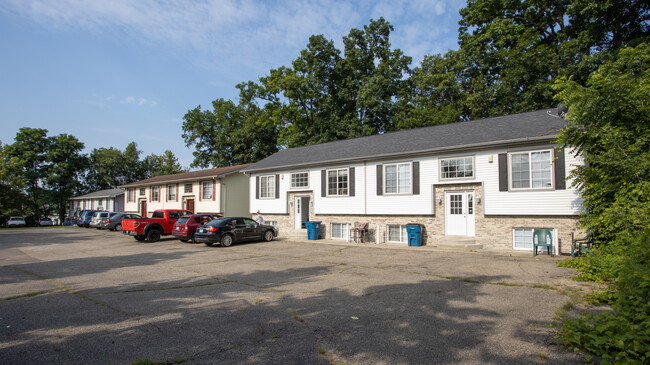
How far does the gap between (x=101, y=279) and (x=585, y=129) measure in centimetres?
1336

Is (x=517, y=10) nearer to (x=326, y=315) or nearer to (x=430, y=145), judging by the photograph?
(x=430, y=145)

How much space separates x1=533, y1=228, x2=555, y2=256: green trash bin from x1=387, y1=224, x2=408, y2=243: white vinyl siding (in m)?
5.51

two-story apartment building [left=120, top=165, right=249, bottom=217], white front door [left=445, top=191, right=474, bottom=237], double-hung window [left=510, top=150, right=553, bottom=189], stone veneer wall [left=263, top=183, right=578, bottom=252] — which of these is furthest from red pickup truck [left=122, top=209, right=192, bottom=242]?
double-hung window [left=510, top=150, right=553, bottom=189]

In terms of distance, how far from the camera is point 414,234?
52.3 ft

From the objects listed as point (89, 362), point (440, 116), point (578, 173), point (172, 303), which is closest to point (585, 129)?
point (578, 173)

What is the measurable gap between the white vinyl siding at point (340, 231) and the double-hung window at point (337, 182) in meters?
1.68

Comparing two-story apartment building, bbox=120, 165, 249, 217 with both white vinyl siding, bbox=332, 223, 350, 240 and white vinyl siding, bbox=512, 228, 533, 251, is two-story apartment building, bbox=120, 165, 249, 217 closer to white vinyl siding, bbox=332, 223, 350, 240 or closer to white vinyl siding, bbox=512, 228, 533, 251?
white vinyl siding, bbox=332, 223, 350, 240

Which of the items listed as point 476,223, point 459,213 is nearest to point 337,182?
point 459,213

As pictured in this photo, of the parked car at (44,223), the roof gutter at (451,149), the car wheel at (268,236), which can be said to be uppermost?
the roof gutter at (451,149)

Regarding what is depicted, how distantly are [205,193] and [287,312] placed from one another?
24964mm

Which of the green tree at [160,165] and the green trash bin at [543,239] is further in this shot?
the green tree at [160,165]

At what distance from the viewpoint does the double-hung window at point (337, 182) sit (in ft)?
63.6

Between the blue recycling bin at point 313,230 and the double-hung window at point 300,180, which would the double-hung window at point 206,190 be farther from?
the blue recycling bin at point 313,230

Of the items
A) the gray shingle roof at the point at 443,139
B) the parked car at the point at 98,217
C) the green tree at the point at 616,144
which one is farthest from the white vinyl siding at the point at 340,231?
the parked car at the point at 98,217
